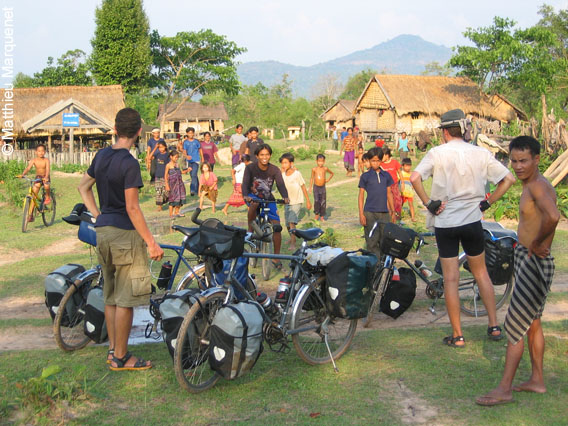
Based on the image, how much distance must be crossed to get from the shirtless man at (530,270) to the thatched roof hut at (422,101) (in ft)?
122

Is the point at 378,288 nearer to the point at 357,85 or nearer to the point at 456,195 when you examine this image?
the point at 456,195

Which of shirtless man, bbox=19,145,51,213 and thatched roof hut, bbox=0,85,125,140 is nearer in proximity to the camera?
shirtless man, bbox=19,145,51,213

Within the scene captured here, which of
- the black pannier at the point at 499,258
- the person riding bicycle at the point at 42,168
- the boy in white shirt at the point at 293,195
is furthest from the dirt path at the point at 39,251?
the black pannier at the point at 499,258

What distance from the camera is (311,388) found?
180 inches

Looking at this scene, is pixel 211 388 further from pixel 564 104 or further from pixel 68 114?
pixel 564 104

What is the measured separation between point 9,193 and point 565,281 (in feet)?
47.7

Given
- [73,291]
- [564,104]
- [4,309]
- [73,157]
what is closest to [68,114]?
[73,157]

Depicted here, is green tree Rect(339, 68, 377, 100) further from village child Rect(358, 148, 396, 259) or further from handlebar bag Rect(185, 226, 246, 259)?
handlebar bag Rect(185, 226, 246, 259)

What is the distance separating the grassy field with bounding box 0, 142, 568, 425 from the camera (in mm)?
4039

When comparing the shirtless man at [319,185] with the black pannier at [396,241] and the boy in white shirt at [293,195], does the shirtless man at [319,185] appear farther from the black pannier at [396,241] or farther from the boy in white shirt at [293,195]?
the black pannier at [396,241]

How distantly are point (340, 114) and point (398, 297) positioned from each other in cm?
5002

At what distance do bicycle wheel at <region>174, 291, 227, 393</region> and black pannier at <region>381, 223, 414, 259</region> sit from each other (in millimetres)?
2054

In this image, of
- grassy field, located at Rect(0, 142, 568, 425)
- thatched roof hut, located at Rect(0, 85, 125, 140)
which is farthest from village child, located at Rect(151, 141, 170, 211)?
thatched roof hut, located at Rect(0, 85, 125, 140)

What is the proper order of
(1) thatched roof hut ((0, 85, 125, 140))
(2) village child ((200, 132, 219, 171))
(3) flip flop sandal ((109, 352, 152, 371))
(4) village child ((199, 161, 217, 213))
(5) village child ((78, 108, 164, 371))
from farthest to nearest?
1. (1) thatched roof hut ((0, 85, 125, 140))
2. (2) village child ((200, 132, 219, 171))
3. (4) village child ((199, 161, 217, 213))
4. (3) flip flop sandal ((109, 352, 152, 371))
5. (5) village child ((78, 108, 164, 371))
